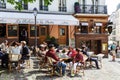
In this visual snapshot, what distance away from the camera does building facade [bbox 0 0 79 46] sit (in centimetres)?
2556

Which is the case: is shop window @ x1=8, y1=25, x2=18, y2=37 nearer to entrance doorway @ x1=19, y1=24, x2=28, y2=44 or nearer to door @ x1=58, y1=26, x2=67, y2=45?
entrance doorway @ x1=19, y1=24, x2=28, y2=44

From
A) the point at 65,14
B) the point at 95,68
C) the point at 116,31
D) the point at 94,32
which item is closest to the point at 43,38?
the point at 65,14

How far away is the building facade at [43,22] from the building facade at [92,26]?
0.86 metres

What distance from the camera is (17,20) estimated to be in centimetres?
2386

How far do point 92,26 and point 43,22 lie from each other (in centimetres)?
663

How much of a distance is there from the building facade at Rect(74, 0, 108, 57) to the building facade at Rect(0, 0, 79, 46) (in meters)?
0.86

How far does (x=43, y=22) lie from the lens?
25.0 m

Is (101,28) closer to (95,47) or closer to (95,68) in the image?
(95,47)

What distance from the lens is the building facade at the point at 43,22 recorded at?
25562mm

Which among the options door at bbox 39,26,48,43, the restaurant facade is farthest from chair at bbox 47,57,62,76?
door at bbox 39,26,48,43

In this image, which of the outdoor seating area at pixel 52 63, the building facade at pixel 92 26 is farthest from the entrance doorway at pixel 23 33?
the outdoor seating area at pixel 52 63

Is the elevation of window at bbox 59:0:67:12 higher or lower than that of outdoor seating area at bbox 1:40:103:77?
higher

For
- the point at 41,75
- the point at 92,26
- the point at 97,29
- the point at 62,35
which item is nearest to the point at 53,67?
the point at 41,75

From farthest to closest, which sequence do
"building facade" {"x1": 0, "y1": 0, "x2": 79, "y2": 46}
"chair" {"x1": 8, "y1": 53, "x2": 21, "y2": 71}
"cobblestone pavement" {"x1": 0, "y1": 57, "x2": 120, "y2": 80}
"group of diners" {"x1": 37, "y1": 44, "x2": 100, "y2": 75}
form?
"building facade" {"x1": 0, "y1": 0, "x2": 79, "y2": 46}, "chair" {"x1": 8, "y1": 53, "x2": 21, "y2": 71}, "group of diners" {"x1": 37, "y1": 44, "x2": 100, "y2": 75}, "cobblestone pavement" {"x1": 0, "y1": 57, "x2": 120, "y2": 80}
